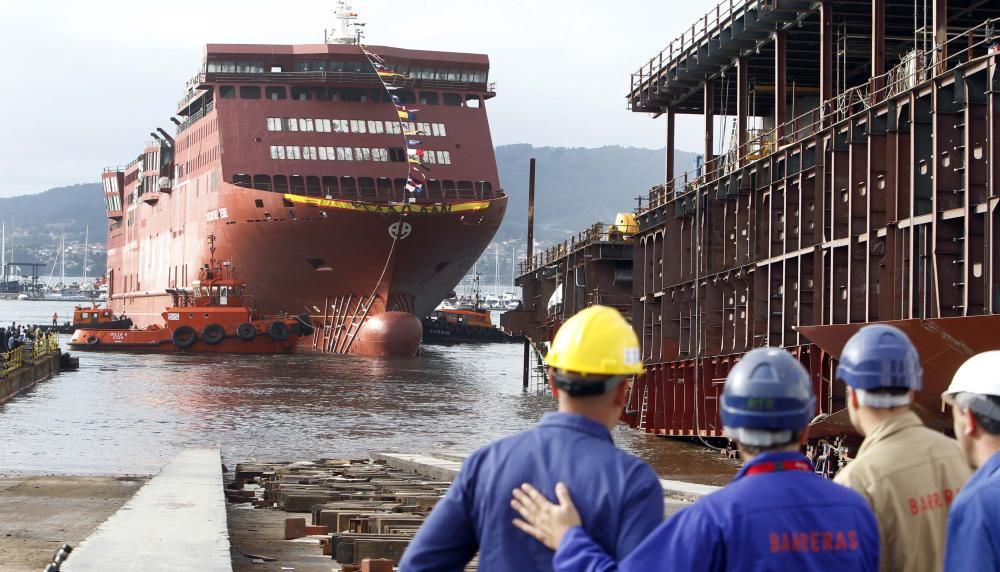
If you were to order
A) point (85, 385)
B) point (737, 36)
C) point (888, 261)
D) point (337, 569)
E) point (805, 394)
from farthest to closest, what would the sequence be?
point (85, 385)
point (737, 36)
point (888, 261)
point (337, 569)
point (805, 394)

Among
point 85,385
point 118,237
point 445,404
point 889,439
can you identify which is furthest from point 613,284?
point 118,237

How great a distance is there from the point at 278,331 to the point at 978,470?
56368mm

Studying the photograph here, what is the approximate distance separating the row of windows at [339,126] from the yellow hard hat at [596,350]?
58054 millimetres

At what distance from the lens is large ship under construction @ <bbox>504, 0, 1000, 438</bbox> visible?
15984 mm

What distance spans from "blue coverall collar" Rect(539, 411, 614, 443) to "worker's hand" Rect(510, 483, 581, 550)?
19 cm

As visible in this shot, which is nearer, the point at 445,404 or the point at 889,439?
the point at 889,439

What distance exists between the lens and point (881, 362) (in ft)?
13.4

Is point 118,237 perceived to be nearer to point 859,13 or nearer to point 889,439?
point 859,13

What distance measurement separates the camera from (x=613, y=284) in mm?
38906

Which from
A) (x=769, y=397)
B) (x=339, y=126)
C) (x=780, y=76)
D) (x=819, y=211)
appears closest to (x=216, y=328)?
(x=339, y=126)

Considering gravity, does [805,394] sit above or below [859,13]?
below

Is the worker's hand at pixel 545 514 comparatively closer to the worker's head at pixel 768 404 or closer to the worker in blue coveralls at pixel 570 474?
the worker in blue coveralls at pixel 570 474

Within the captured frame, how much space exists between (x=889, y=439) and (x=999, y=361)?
15.5 inches

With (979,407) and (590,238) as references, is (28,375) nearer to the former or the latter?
(590,238)
